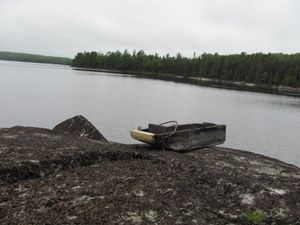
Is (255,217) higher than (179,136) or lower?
lower

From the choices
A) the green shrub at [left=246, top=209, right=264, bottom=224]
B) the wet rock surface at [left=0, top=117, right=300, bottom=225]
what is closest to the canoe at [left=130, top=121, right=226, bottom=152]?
the wet rock surface at [left=0, top=117, right=300, bottom=225]

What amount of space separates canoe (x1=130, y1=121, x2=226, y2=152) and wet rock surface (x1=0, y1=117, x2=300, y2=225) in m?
0.74

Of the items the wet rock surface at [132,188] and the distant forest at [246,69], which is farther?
the distant forest at [246,69]

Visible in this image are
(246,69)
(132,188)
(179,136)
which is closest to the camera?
(132,188)

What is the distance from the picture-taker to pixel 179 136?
36.8 ft

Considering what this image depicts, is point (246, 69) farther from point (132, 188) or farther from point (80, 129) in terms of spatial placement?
point (132, 188)

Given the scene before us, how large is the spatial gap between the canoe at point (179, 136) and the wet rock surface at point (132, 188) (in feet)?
2.43

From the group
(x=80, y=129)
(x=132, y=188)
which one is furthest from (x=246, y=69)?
(x=132, y=188)

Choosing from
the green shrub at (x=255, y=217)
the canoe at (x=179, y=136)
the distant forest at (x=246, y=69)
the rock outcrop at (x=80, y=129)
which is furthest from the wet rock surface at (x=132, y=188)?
the distant forest at (x=246, y=69)

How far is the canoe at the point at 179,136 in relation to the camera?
10914mm

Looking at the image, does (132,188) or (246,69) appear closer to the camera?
(132,188)

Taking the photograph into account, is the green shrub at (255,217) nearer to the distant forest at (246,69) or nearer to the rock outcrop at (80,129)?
the rock outcrop at (80,129)

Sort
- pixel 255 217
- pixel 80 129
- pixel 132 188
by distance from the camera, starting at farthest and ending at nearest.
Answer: pixel 80 129
pixel 132 188
pixel 255 217

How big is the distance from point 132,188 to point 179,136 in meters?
4.07
